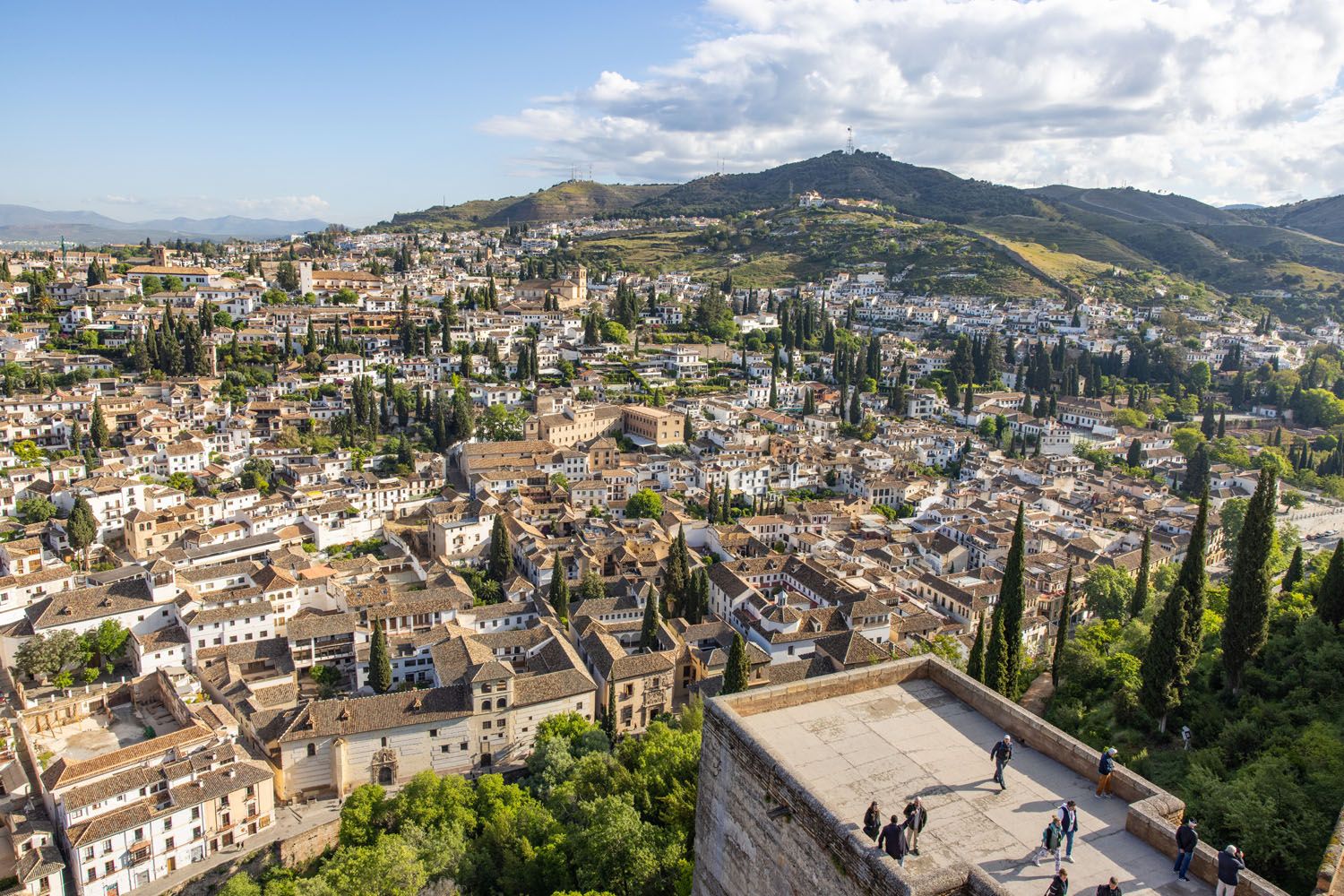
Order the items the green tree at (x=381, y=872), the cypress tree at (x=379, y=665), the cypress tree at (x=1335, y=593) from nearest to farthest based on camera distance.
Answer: the cypress tree at (x=1335, y=593) < the green tree at (x=381, y=872) < the cypress tree at (x=379, y=665)

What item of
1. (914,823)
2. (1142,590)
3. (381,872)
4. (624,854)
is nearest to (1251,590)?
(1142,590)

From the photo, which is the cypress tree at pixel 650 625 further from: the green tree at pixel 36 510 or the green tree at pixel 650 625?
the green tree at pixel 36 510

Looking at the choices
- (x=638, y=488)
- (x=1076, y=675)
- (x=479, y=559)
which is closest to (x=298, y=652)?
(x=479, y=559)

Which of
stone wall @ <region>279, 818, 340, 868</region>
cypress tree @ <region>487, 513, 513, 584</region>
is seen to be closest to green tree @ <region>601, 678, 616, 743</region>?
stone wall @ <region>279, 818, 340, 868</region>

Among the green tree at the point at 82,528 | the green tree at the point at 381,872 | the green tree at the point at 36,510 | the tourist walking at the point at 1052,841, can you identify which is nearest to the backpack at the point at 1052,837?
the tourist walking at the point at 1052,841

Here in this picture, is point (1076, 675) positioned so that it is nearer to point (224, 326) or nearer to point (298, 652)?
point (298, 652)

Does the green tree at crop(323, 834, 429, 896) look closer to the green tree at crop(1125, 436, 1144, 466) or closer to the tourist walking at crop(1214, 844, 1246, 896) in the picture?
the tourist walking at crop(1214, 844, 1246, 896)
